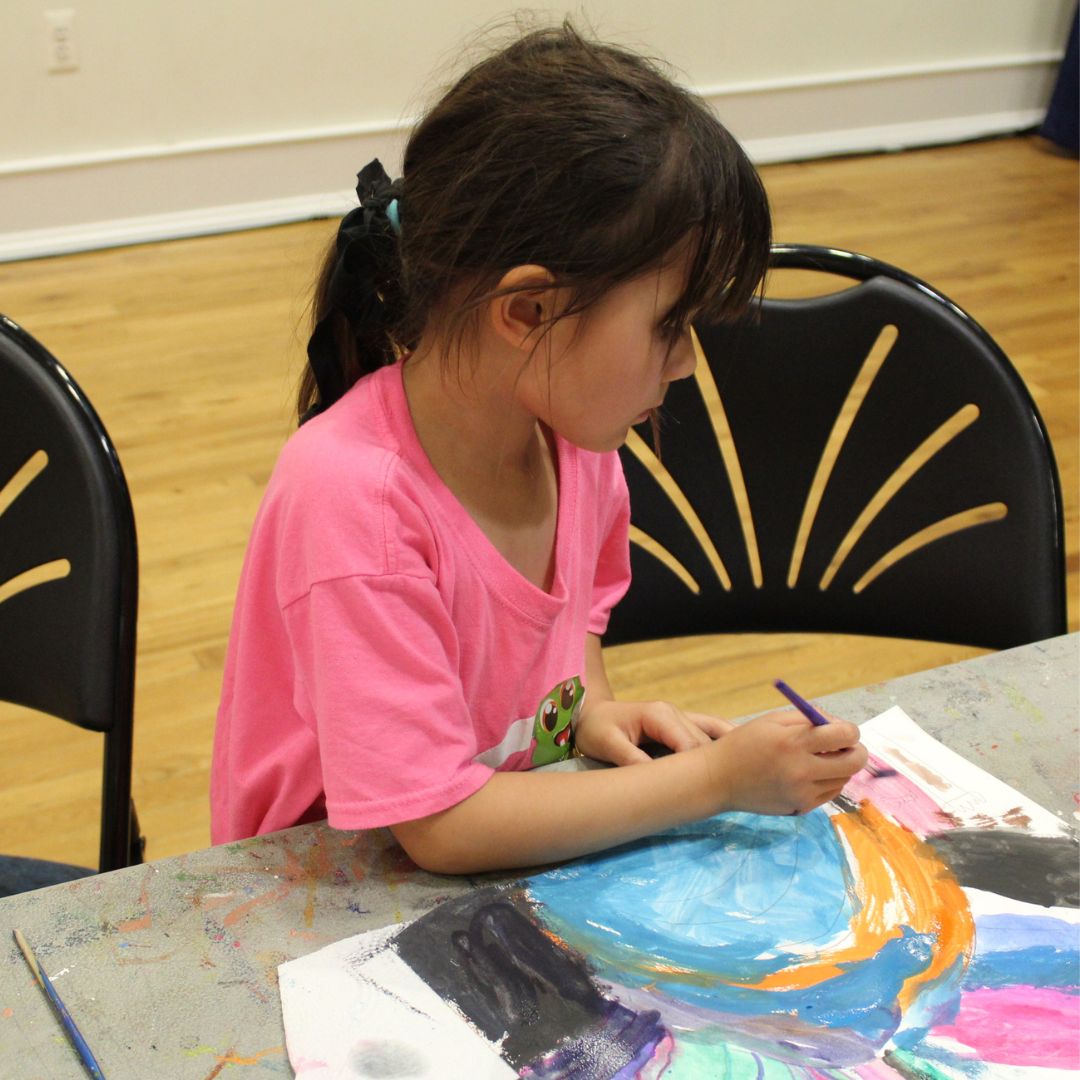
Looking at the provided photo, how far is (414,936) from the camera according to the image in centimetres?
68

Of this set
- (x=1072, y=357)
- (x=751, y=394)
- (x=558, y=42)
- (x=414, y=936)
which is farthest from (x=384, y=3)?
(x=414, y=936)

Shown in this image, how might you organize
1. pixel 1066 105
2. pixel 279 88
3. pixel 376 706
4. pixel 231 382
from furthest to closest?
pixel 1066 105 < pixel 279 88 < pixel 231 382 < pixel 376 706

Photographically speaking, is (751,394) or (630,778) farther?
(751,394)

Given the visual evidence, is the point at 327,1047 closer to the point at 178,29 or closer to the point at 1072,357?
the point at 1072,357

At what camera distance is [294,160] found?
10.9 ft

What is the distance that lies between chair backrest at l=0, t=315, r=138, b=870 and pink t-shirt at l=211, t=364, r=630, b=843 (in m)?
0.07

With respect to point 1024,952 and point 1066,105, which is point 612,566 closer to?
point 1024,952

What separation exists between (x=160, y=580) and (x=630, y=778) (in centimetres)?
141

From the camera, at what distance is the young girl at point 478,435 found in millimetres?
713

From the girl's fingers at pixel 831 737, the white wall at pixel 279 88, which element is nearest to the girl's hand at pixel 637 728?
the girl's fingers at pixel 831 737

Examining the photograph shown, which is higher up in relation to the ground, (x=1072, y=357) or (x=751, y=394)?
(x=751, y=394)

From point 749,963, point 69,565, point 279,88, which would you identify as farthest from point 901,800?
point 279,88

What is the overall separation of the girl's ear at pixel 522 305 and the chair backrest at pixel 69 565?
0.31m

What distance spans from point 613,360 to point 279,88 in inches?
109
